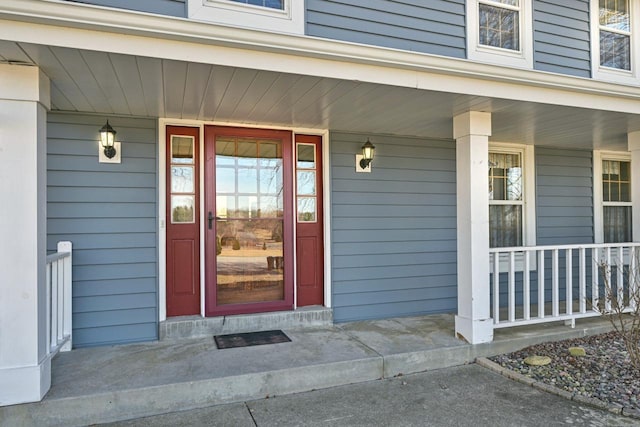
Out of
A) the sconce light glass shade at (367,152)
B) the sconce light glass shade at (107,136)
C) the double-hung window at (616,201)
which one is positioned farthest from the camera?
the double-hung window at (616,201)

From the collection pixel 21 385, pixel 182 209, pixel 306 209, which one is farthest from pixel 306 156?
pixel 21 385

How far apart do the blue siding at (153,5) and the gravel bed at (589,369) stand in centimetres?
367

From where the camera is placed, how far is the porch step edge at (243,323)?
3.72 meters

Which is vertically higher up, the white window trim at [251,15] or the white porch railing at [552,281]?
the white window trim at [251,15]

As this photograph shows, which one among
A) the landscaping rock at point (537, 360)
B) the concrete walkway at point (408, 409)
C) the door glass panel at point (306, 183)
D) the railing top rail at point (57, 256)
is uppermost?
the door glass panel at point (306, 183)

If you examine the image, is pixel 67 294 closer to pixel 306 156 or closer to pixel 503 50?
pixel 306 156

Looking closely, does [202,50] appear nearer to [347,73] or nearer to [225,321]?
[347,73]

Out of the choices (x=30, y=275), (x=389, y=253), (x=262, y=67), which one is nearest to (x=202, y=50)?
(x=262, y=67)

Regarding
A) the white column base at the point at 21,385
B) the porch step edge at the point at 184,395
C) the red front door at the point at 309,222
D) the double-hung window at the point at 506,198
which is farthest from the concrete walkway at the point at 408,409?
the double-hung window at the point at 506,198

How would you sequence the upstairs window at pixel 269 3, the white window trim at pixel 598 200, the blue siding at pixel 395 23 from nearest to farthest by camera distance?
the upstairs window at pixel 269 3 < the blue siding at pixel 395 23 < the white window trim at pixel 598 200

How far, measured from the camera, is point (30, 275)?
2506mm

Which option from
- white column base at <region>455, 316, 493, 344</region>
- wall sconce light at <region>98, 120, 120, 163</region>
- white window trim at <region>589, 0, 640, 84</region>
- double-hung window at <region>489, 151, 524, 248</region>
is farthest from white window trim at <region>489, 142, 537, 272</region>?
wall sconce light at <region>98, 120, 120, 163</region>

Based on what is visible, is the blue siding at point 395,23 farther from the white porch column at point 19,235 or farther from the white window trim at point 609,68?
the white porch column at point 19,235

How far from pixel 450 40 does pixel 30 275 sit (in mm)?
3430
